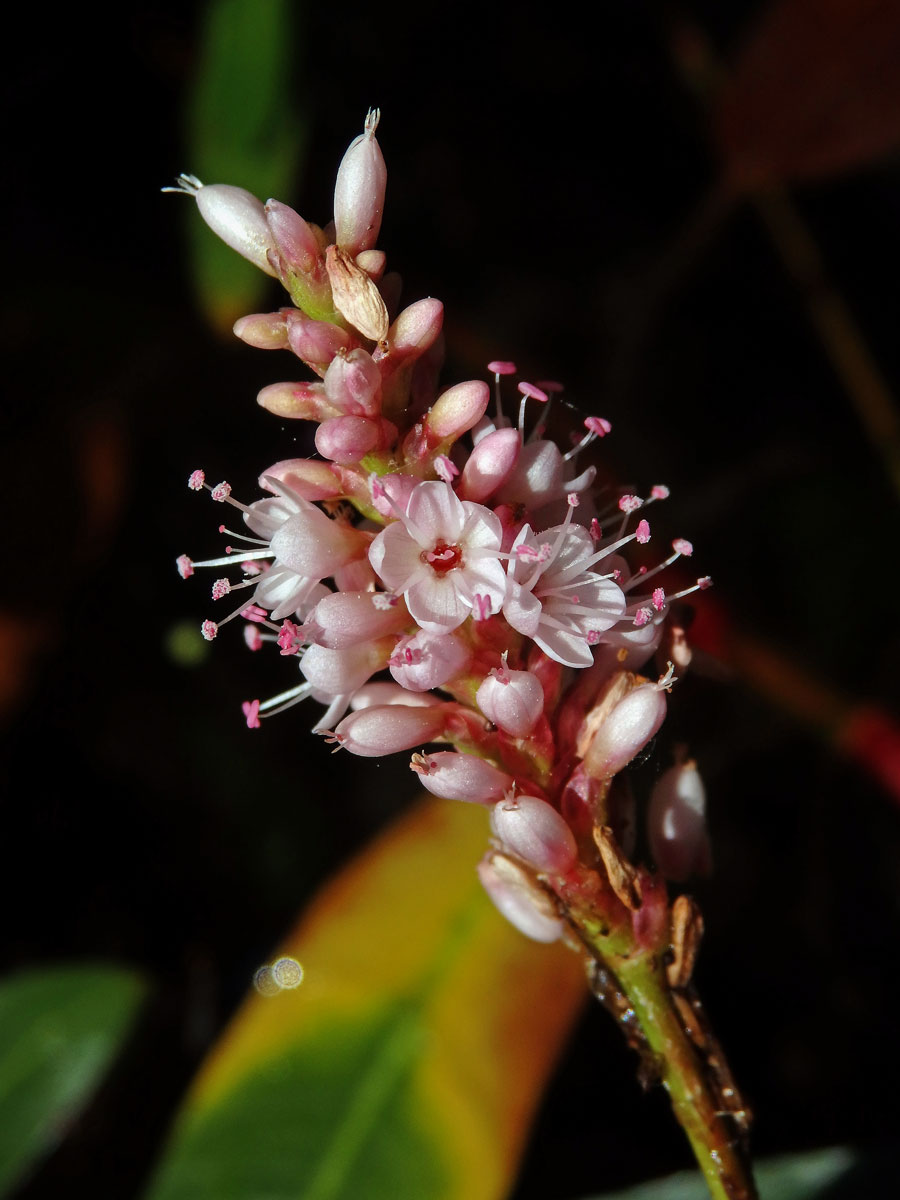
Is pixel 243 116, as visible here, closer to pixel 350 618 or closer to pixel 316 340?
pixel 316 340

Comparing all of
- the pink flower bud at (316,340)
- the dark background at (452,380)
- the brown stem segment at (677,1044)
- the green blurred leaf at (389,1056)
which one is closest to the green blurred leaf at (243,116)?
the dark background at (452,380)

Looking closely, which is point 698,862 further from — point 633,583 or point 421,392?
point 421,392

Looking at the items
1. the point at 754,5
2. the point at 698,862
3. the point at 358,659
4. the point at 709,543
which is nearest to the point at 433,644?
the point at 358,659

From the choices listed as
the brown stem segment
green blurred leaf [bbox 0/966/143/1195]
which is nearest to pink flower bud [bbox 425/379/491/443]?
the brown stem segment

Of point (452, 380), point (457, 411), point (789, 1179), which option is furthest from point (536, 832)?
point (452, 380)

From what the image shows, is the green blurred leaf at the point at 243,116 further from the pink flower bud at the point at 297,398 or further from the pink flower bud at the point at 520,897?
the pink flower bud at the point at 520,897
